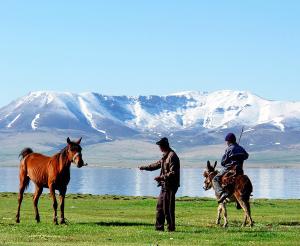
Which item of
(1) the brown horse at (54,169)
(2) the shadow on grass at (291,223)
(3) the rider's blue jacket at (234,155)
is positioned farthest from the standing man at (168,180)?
(2) the shadow on grass at (291,223)

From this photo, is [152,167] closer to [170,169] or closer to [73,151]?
[170,169]

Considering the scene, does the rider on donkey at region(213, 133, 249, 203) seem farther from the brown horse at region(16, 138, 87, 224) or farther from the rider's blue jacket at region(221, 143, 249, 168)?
the brown horse at region(16, 138, 87, 224)

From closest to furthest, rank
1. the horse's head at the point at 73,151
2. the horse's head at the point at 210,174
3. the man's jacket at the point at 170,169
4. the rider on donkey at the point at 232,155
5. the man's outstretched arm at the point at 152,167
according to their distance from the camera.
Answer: the man's jacket at the point at 170,169 → the man's outstretched arm at the point at 152,167 → the horse's head at the point at 73,151 → the rider on donkey at the point at 232,155 → the horse's head at the point at 210,174

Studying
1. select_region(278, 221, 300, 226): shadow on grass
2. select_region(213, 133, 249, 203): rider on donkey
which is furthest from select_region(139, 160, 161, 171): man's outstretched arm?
select_region(278, 221, 300, 226): shadow on grass

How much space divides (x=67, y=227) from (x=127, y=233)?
2.78 metres

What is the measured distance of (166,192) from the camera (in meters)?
25.3

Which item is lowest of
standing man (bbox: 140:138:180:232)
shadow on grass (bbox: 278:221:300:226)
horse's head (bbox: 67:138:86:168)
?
shadow on grass (bbox: 278:221:300:226)

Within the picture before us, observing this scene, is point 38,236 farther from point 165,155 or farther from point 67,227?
point 165,155

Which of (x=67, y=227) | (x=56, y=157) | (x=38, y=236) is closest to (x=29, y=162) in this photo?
(x=56, y=157)

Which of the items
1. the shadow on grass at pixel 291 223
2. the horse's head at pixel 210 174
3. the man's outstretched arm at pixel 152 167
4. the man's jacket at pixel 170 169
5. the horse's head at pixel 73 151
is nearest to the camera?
the man's jacket at pixel 170 169

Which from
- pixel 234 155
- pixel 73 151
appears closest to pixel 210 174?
pixel 234 155

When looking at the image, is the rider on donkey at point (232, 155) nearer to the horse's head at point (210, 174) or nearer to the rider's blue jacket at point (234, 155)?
the rider's blue jacket at point (234, 155)

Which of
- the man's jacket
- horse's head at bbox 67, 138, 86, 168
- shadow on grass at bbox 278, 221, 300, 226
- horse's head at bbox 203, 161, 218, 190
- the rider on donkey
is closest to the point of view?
the man's jacket

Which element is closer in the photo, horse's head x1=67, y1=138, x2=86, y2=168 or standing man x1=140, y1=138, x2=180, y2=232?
standing man x1=140, y1=138, x2=180, y2=232
